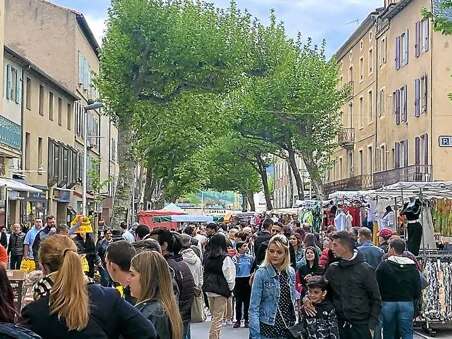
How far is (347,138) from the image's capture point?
5256cm

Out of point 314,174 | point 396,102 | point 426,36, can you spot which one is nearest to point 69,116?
point 314,174

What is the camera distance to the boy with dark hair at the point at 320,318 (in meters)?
8.27

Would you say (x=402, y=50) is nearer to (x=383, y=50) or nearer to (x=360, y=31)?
(x=383, y=50)

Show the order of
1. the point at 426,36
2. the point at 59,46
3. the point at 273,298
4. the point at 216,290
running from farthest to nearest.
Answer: the point at 59,46
the point at 426,36
the point at 216,290
the point at 273,298

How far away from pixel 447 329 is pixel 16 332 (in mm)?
12795

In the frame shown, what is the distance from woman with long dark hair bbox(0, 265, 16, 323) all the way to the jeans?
7.73 meters

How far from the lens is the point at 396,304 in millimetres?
11000

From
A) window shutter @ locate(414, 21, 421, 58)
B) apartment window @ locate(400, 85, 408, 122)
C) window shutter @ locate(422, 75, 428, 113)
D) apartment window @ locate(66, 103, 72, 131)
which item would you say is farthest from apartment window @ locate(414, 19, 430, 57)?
apartment window @ locate(66, 103, 72, 131)

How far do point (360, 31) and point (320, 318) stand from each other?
42.6 metres

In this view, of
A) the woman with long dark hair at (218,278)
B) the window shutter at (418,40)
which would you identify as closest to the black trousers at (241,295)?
the woman with long dark hair at (218,278)

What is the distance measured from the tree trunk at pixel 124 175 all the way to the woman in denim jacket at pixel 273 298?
926 inches

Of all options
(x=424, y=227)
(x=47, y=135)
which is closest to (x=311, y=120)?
(x=47, y=135)

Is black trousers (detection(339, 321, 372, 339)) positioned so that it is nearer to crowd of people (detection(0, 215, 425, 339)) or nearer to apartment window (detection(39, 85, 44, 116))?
crowd of people (detection(0, 215, 425, 339))

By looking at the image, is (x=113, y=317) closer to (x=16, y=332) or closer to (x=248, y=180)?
(x=16, y=332)
